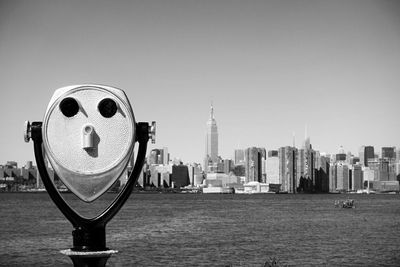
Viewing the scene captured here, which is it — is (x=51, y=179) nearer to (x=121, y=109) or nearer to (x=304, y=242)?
(x=121, y=109)

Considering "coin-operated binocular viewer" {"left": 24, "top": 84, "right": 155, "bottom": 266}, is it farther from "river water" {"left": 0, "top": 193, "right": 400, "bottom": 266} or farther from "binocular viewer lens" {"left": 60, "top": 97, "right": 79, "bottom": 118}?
"river water" {"left": 0, "top": 193, "right": 400, "bottom": 266}

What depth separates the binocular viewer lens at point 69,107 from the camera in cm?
427

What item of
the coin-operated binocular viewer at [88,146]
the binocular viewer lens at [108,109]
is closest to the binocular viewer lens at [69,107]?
the coin-operated binocular viewer at [88,146]

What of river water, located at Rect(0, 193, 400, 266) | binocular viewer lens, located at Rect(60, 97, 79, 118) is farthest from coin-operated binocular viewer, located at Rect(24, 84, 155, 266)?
river water, located at Rect(0, 193, 400, 266)

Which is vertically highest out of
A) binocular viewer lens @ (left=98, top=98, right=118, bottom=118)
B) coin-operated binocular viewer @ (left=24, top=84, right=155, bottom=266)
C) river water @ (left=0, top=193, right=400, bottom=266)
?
binocular viewer lens @ (left=98, top=98, right=118, bottom=118)

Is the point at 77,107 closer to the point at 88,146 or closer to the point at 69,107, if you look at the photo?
the point at 69,107

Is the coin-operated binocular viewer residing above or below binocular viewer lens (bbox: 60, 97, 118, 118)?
below

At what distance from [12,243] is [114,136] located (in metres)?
40.1

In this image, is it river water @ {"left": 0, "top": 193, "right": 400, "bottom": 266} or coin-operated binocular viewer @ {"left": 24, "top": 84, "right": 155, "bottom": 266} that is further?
river water @ {"left": 0, "top": 193, "right": 400, "bottom": 266}

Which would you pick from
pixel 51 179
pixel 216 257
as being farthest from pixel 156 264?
pixel 51 179

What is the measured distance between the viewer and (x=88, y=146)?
13.8 feet

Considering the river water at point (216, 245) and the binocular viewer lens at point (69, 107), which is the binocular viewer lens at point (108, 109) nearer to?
the binocular viewer lens at point (69, 107)

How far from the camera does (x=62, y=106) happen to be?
4.29m

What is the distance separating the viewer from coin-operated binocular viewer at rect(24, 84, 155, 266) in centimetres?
423
